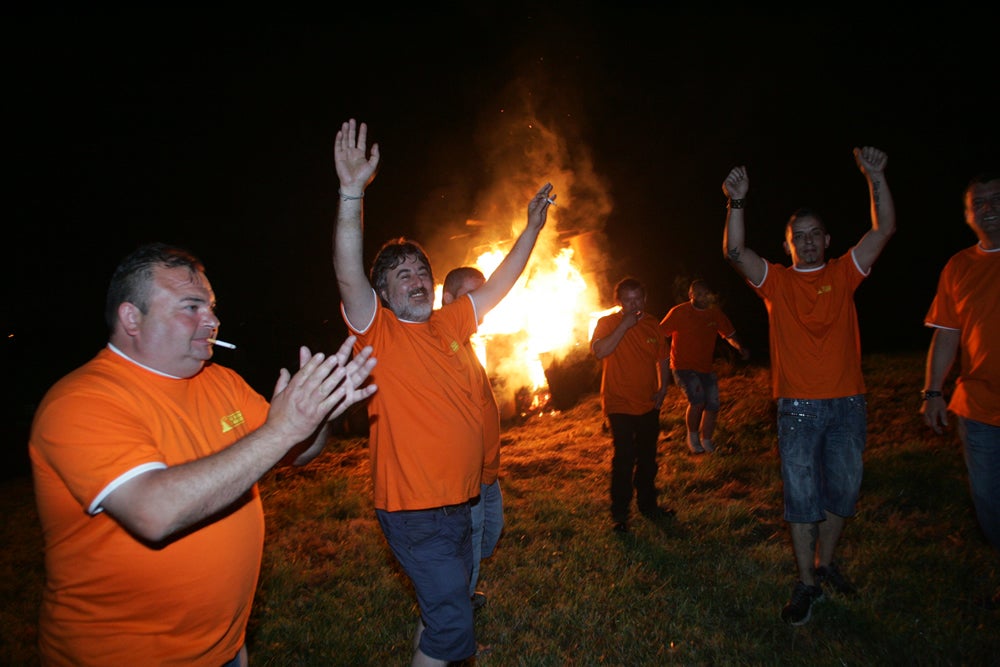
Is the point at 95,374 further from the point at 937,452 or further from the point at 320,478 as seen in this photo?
the point at 937,452

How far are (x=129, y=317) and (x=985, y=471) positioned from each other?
16.4 feet

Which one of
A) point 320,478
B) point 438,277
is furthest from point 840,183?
point 320,478

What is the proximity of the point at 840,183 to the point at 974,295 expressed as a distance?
55.2 feet

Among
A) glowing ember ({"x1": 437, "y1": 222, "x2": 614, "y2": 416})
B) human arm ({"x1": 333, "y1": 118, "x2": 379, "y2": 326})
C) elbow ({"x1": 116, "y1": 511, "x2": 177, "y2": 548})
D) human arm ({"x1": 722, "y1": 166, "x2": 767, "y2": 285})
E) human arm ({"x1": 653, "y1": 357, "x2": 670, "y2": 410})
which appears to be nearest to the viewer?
elbow ({"x1": 116, "y1": 511, "x2": 177, "y2": 548})

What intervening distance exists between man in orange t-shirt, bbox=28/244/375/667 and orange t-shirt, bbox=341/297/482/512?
752 mm

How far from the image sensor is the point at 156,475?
168 centimetres

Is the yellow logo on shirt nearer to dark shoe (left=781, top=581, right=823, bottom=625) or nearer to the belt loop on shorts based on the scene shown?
the belt loop on shorts

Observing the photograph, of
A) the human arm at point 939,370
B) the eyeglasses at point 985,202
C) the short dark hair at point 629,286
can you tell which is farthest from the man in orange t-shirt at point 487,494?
the eyeglasses at point 985,202

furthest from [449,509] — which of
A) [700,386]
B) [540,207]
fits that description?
[700,386]

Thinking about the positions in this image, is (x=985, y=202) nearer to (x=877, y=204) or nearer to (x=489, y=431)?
(x=877, y=204)

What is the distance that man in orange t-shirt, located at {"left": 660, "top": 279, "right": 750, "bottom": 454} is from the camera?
7.73m

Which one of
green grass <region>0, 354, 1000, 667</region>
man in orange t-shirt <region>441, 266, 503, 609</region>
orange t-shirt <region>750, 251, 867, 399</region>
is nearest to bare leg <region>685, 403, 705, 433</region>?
green grass <region>0, 354, 1000, 667</region>

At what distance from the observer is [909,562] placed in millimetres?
4414

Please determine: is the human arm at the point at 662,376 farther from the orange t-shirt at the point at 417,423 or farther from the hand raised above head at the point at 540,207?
the orange t-shirt at the point at 417,423
